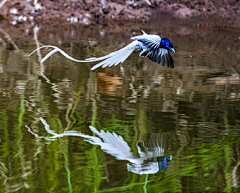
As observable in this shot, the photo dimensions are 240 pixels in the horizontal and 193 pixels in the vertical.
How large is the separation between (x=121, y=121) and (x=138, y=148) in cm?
25

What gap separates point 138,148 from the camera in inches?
52.3

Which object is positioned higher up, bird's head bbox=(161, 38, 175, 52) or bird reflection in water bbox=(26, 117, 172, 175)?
bird's head bbox=(161, 38, 175, 52)

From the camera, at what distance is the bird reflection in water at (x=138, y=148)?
3.90ft

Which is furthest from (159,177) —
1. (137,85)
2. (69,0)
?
(69,0)

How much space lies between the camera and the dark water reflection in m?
1.12

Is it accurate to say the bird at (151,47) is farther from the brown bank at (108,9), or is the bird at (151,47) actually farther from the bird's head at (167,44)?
the brown bank at (108,9)

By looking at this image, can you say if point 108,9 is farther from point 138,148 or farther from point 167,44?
point 138,148

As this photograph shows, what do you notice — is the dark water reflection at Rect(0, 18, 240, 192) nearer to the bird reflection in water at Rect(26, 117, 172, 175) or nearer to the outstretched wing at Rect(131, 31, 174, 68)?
the bird reflection in water at Rect(26, 117, 172, 175)

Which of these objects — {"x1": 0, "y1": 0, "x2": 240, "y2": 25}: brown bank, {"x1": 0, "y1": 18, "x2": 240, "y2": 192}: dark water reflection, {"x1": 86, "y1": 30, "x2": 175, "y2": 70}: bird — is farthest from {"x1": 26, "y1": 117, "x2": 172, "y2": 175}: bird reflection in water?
{"x1": 0, "y1": 0, "x2": 240, "y2": 25}: brown bank

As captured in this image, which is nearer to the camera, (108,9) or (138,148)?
(138,148)

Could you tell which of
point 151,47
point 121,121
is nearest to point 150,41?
point 151,47

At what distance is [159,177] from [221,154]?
289 millimetres

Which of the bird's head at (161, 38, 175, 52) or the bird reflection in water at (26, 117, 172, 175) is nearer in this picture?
the bird reflection in water at (26, 117, 172, 175)

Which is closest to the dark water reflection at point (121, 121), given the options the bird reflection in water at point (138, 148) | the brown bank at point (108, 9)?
the bird reflection in water at point (138, 148)
